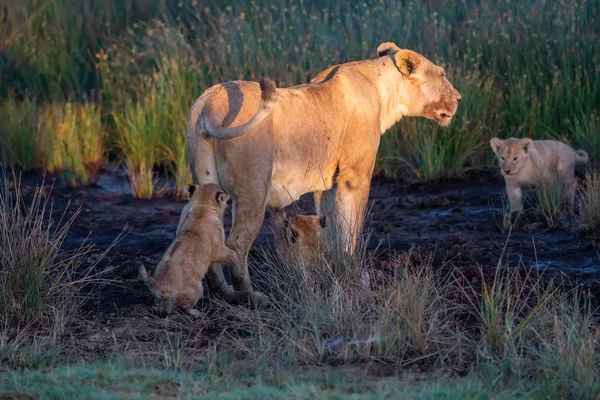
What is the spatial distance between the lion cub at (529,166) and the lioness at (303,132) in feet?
5.81

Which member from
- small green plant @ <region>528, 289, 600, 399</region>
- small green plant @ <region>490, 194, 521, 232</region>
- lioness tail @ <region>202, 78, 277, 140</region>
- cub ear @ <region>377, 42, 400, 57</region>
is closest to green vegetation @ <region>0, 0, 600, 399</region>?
small green plant @ <region>528, 289, 600, 399</region>

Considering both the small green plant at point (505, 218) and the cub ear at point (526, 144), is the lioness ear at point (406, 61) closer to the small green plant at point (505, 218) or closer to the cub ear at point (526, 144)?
the small green plant at point (505, 218)

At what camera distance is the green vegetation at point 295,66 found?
36.7 feet

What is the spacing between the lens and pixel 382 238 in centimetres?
880

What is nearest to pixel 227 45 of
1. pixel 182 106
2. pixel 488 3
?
pixel 182 106

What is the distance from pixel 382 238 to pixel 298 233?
1.80m

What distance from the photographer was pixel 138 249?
27.5ft

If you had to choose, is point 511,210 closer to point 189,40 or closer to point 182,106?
point 182,106

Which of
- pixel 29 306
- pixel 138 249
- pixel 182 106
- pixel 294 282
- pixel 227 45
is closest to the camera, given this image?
pixel 29 306

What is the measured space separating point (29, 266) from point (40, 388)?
1.59 metres

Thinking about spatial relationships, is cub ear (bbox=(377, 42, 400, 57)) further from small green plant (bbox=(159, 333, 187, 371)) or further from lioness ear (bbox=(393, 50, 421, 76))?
small green plant (bbox=(159, 333, 187, 371))

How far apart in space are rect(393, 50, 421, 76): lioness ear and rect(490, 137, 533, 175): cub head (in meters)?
2.17

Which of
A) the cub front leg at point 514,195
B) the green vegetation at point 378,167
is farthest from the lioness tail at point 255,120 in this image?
the cub front leg at point 514,195

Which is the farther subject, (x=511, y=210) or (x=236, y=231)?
(x=511, y=210)
